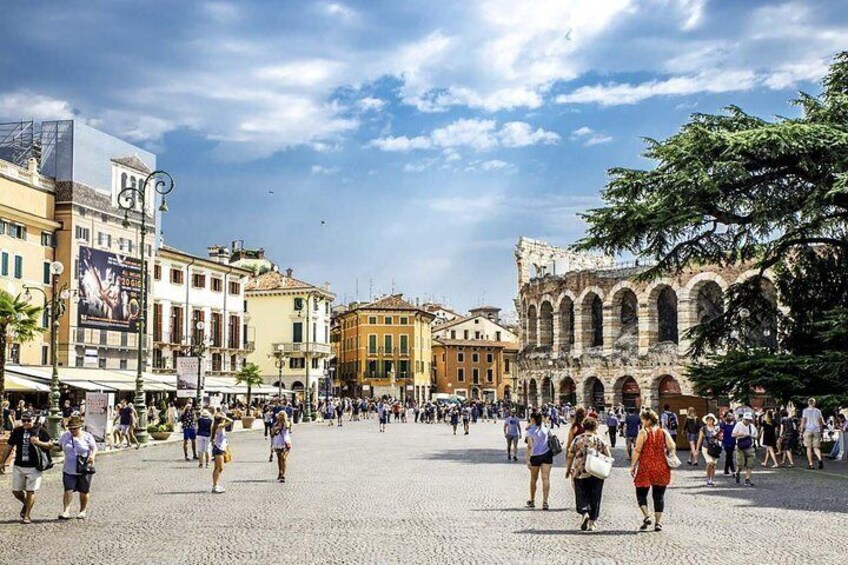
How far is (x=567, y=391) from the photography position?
219ft

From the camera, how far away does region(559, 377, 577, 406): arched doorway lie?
66.3 meters

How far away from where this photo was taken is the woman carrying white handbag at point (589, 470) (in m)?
12.4

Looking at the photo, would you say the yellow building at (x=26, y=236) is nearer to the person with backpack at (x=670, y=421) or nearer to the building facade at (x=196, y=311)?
the building facade at (x=196, y=311)

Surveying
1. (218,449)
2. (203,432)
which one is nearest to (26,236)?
(203,432)

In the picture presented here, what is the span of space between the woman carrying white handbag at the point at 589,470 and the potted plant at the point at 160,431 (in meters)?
25.1

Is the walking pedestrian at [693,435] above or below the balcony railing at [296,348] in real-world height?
below

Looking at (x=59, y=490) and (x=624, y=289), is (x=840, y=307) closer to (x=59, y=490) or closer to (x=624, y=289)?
(x=59, y=490)

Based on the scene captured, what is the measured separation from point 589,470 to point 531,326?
5953 cm

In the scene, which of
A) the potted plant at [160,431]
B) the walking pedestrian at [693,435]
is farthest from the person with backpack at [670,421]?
the potted plant at [160,431]

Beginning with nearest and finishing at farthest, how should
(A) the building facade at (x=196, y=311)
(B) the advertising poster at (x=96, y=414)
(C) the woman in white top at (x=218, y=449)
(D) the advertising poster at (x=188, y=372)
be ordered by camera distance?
(C) the woman in white top at (x=218, y=449)
(B) the advertising poster at (x=96, y=414)
(D) the advertising poster at (x=188, y=372)
(A) the building facade at (x=196, y=311)

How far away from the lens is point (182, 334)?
6144 cm

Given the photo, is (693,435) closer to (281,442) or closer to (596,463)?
(281,442)

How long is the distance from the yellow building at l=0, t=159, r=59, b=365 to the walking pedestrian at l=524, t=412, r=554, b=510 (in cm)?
3381

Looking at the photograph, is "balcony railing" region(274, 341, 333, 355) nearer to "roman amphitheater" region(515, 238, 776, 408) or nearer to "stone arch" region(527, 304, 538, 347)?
"roman amphitheater" region(515, 238, 776, 408)
